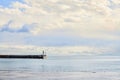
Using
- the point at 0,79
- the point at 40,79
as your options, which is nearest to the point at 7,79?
the point at 0,79

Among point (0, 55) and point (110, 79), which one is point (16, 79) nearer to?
point (110, 79)

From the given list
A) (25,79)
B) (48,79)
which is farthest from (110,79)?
(25,79)

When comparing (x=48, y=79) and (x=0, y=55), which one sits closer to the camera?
(x=48, y=79)

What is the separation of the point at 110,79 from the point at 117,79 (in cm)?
115

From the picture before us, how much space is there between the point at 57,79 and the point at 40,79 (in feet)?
8.99

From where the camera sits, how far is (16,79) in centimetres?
6003

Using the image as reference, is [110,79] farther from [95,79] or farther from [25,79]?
[25,79]

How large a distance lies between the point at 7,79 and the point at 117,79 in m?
17.8

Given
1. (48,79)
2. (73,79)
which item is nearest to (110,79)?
(73,79)

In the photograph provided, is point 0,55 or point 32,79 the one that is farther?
point 0,55

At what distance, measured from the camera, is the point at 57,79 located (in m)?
60.3

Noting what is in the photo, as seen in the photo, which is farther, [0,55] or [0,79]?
[0,55]

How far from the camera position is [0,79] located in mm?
59719

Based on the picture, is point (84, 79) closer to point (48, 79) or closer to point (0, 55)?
point (48, 79)
